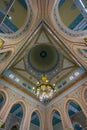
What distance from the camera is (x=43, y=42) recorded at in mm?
A: 9266

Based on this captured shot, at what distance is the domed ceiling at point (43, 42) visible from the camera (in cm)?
713

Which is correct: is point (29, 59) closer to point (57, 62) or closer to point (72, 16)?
point (57, 62)

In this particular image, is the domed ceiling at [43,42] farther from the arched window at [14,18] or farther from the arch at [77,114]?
the arch at [77,114]

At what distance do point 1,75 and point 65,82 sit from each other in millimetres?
3956

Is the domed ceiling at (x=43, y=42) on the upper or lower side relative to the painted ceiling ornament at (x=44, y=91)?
upper

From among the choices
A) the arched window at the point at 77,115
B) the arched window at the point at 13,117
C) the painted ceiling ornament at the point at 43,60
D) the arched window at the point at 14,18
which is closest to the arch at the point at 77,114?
the arched window at the point at 77,115

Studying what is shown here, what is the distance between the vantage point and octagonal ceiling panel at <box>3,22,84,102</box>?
354 inches

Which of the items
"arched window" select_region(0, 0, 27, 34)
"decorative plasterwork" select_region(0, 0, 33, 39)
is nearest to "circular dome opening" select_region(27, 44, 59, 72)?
"decorative plasterwork" select_region(0, 0, 33, 39)

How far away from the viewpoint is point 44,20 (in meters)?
7.79

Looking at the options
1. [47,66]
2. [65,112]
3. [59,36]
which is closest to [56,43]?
[59,36]

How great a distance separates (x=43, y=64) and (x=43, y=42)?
2099 millimetres

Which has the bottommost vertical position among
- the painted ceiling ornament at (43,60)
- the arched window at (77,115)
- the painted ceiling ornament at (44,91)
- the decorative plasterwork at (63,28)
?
the painted ceiling ornament at (44,91)

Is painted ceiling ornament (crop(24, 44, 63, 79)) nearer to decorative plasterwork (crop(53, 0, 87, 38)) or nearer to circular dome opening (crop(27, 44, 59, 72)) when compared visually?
circular dome opening (crop(27, 44, 59, 72))

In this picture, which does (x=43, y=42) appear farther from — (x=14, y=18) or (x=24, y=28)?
(x=14, y=18)
